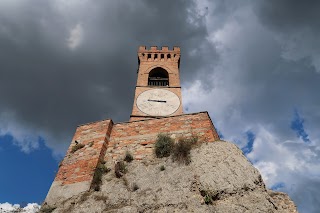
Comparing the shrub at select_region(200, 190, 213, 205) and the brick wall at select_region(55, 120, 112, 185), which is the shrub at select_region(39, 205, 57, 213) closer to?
the brick wall at select_region(55, 120, 112, 185)

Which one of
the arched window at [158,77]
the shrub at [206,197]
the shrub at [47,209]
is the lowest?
the shrub at [206,197]

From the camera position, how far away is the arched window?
69.1ft

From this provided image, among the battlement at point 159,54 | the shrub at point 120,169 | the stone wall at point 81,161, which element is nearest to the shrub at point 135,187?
the shrub at point 120,169

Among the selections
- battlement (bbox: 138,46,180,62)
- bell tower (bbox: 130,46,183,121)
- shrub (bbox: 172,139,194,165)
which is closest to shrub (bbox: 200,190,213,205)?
shrub (bbox: 172,139,194,165)

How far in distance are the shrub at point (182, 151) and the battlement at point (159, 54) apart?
48.9ft

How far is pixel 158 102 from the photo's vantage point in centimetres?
1792

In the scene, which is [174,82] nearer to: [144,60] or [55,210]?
[144,60]

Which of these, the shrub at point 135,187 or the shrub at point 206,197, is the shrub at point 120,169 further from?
the shrub at point 206,197

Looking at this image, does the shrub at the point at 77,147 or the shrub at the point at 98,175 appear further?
the shrub at the point at 77,147

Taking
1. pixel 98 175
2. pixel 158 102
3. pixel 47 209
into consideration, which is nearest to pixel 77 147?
pixel 98 175

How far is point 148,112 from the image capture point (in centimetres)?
1714

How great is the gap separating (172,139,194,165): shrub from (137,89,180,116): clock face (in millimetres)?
8135

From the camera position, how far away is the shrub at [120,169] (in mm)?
8445

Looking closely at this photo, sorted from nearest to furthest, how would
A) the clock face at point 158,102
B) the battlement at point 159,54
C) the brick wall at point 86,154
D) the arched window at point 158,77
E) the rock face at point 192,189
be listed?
the rock face at point 192,189 < the brick wall at point 86,154 < the clock face at point 158,102 < the arched window at point 158,77 < the battlement at point 159,54
